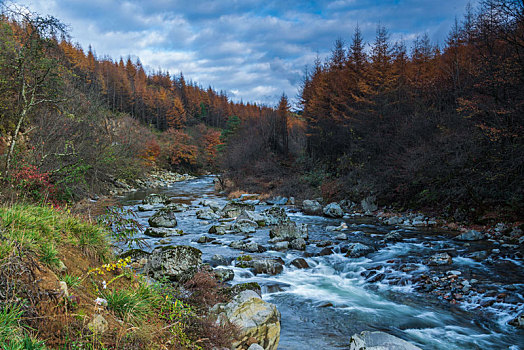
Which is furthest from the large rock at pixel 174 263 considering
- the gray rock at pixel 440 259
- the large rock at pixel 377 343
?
the gray rock at pixel 440 259

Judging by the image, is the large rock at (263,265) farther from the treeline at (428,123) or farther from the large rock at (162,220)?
the treeline at (428,123)

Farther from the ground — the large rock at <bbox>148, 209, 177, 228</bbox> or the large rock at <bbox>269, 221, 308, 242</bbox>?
the large rock at <bbox>148, 209, 177, 228</bbox>

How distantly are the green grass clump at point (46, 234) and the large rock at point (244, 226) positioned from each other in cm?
821

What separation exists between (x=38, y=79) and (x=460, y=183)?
16627 mm

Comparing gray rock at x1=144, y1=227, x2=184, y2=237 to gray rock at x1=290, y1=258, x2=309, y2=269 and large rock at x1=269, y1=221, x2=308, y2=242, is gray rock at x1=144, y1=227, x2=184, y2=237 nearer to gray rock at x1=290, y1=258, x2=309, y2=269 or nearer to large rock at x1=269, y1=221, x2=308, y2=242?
large rock at x1=269, y1=221, x2=308, y2=242

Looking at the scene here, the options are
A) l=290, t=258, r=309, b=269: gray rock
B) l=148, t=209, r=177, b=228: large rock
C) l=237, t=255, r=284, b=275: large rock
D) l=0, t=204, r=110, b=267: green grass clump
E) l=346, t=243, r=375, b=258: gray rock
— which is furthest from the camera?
l=148, t=209, r=177, b=228: large rock

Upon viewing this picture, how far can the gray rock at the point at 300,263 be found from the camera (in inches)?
345

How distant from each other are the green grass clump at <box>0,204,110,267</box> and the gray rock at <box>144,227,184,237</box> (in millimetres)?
7038

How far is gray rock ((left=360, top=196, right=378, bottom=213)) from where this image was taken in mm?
16594

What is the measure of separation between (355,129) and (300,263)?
16.4 meters

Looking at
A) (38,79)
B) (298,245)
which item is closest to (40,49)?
(38,79)

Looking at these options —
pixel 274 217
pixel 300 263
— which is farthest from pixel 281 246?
pixel 274 217

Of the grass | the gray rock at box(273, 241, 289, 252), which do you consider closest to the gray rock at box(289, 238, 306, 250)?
the gray rock at box(273, 241, 289, 252)

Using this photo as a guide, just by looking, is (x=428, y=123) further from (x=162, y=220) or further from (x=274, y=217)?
(x=162, y=220)
